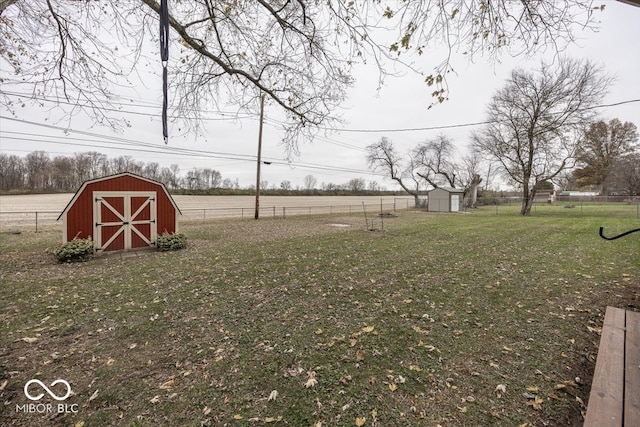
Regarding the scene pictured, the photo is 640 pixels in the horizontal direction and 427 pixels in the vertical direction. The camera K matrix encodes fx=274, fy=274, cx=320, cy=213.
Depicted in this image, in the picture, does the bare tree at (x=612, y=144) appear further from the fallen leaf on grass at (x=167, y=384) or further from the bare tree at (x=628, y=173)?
the fallen leaf on grass at (x=167, y=384)

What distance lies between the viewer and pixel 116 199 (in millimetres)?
8695

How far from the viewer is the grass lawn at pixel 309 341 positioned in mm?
2369

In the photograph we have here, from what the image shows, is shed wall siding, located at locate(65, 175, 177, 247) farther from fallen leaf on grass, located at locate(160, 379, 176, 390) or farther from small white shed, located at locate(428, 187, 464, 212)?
small white shed, located at locate(428, 187, 464, 212)

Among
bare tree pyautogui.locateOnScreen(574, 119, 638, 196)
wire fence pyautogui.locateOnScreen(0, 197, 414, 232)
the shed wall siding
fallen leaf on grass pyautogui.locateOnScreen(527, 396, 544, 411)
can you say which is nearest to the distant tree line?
wire fence pyautogui.locateOnScreen(0, 197, 414, 232)

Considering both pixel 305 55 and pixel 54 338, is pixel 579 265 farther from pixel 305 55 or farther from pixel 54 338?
pixel 54 338

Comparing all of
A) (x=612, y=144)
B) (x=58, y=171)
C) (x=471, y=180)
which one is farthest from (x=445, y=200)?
(x=58, y=171)

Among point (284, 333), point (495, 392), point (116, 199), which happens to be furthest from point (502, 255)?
point (116, 199)

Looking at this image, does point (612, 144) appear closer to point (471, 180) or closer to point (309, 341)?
point (471, 180)

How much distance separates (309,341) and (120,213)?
8.46 metres

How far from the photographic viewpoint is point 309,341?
3459 mm
